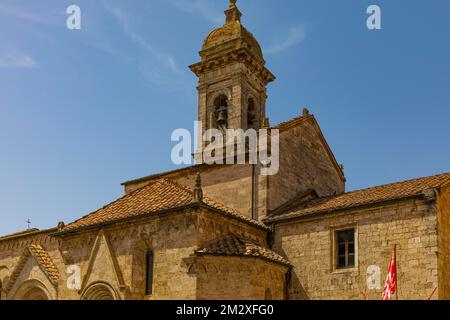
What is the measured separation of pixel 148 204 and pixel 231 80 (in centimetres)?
1064

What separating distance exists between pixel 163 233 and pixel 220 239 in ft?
5.61

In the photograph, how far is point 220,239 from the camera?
18.2 meters

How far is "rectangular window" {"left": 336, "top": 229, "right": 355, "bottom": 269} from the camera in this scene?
1883cm

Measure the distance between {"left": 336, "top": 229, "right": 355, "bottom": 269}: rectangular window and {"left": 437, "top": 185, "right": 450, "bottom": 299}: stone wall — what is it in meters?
2.68

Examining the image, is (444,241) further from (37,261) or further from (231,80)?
(37,261)

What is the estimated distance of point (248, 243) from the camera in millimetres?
18266

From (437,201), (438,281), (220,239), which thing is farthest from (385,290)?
(220,239)

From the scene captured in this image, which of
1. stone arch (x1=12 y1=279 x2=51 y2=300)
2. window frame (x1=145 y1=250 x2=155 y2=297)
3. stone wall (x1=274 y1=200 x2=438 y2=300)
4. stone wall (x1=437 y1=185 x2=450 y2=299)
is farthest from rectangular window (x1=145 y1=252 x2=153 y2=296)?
stone wall (x1=437 y1=185 x2=450 y2=299)

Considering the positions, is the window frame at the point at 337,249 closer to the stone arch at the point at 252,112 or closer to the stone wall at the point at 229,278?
the stone wall at the point at 229,278

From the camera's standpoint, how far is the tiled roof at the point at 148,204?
18.5 meters

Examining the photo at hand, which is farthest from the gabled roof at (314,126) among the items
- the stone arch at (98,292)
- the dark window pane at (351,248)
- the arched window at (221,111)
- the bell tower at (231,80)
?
the stone arch at (98,292)
